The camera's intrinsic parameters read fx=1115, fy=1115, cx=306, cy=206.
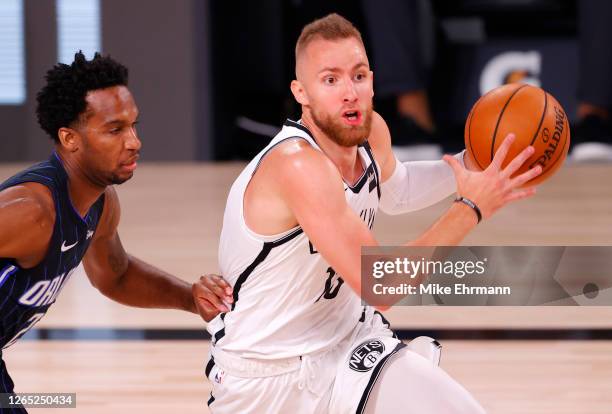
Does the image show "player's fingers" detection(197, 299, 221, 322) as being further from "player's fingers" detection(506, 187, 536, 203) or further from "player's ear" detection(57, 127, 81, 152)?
"player's fingers" detection(506, 187, 536, 203)

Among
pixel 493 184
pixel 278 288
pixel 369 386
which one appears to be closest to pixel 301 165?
pixel 278 288

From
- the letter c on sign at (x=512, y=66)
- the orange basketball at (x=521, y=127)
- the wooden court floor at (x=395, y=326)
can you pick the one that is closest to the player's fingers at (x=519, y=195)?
the orange basketball at (x=521, y=127)

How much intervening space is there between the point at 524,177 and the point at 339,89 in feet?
1.72

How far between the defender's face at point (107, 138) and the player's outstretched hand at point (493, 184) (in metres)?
0.87

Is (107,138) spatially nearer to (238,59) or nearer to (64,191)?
(64,191)

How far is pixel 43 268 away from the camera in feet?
9.52

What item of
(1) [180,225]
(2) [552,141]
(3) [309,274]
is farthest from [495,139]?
(1) [180,225]

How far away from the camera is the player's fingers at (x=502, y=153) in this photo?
281 cm

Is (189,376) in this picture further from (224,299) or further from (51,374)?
(224,299)

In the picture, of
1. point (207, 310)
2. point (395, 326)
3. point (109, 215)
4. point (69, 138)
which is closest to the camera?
point (69, 138)

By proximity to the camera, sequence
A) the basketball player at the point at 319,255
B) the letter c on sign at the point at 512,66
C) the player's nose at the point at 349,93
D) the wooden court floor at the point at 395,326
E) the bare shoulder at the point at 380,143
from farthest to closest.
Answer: the letter c on sign at the point at 512,66, the wooden court floor at the point at 395,326, the bare shoulder at the point at 380,143, the player's nose at the point at 349,93, the basketball player at the point at 319,255

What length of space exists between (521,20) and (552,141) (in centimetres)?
642

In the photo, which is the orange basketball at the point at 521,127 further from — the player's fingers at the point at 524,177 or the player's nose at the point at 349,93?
the player's nose at the point at 349,93

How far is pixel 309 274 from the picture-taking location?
2943 mm
